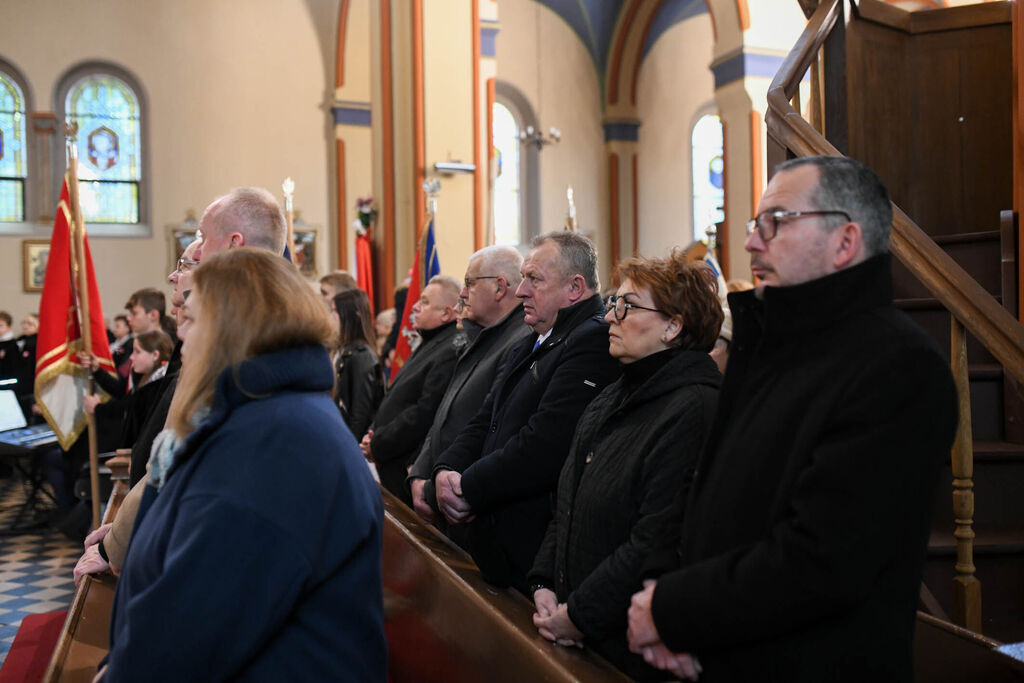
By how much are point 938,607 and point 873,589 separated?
3.77 feet

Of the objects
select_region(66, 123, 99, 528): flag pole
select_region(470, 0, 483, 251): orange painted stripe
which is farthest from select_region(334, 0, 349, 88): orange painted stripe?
select_region(66, 123, 99, 528): flag pole

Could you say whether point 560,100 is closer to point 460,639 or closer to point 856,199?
point 460,639

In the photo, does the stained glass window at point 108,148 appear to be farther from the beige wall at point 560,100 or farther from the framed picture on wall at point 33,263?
the beige wall at point 560,100

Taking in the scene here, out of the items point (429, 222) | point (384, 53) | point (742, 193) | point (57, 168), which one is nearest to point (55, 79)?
point (57, 168)

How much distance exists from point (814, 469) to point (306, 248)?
11.6m

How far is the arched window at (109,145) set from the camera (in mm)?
11977

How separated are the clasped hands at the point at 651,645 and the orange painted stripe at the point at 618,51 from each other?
1326cm

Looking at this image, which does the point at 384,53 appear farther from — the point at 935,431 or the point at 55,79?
the point at 935,431

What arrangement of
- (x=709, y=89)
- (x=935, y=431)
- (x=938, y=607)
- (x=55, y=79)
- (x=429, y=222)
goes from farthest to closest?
(x=709, y=89) < (x=55, y=79) < (x=429, y=222) < (x=938, y=607) < (x=935, y=431)

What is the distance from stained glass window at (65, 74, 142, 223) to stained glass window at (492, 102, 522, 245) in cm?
495

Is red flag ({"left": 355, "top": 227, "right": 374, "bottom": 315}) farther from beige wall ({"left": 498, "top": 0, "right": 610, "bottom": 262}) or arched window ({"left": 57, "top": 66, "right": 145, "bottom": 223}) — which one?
beige wall ({"left": 498, "top": 0, "right": 610, "bottom": 262})

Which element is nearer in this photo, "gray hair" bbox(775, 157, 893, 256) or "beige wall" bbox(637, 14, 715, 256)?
"gray hair" bbox(775, 157, 893, 256)

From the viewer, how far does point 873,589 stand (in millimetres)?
1488

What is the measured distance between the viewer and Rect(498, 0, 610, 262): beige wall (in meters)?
14.0
